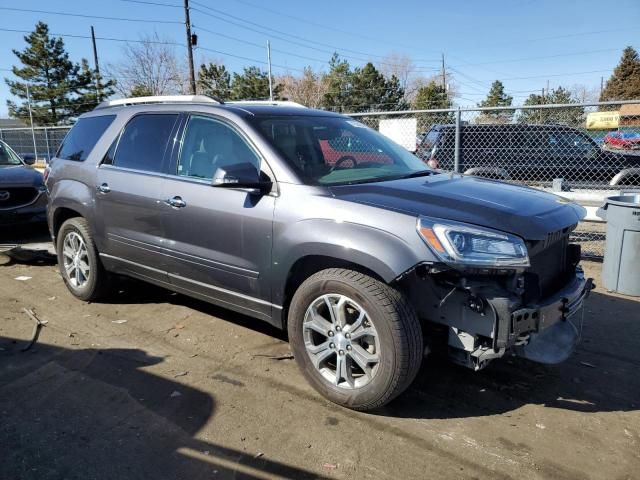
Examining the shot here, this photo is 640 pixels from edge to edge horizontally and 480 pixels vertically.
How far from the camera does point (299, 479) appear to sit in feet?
8.38

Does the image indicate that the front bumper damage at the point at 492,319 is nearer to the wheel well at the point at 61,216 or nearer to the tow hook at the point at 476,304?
the tow hook at the point at 476,304

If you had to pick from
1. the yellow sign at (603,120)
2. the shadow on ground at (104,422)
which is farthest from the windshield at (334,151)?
the yellow sign at (603,120)

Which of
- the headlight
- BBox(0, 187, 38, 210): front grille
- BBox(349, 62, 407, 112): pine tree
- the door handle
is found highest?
BBox(349, 62, 407, 112): pine tree

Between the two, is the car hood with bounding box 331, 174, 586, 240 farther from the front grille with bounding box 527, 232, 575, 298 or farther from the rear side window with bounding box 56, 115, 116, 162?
the rear side window with bounding box 56, 115, 116, 162

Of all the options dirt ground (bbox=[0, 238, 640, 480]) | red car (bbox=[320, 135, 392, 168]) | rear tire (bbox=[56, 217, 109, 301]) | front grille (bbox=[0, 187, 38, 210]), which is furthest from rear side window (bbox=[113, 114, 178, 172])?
front grille (bbox=[0, 187, 38, 210])

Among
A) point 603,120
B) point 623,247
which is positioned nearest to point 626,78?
point 603,120

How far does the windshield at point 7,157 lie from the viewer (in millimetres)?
8492

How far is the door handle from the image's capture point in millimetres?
3908

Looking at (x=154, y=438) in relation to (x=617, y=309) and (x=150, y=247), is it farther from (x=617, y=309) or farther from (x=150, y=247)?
(x=617, y=309)

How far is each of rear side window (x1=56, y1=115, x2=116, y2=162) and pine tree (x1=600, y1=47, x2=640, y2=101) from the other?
175ft

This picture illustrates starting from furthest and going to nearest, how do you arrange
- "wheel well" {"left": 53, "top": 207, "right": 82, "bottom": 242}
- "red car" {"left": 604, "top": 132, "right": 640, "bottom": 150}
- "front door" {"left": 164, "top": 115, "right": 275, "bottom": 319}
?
"red car" {"left": 604, "top": 132, "right": 640, "bottom": 150}, "wheel well" {"left": 53, "top": 207, "right": 82, "bottom": 242}, "front door" {"left": 164, "top": 115, "right": 275, "bottom": 319}

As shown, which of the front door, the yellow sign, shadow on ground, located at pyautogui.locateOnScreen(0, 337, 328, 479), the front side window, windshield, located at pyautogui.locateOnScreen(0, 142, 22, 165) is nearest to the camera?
shadow on ground, located at pyautogui.locateOnScreen(0, 337, 328, 479)

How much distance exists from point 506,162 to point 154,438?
7.81 meters

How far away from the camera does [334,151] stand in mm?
A: 3994
